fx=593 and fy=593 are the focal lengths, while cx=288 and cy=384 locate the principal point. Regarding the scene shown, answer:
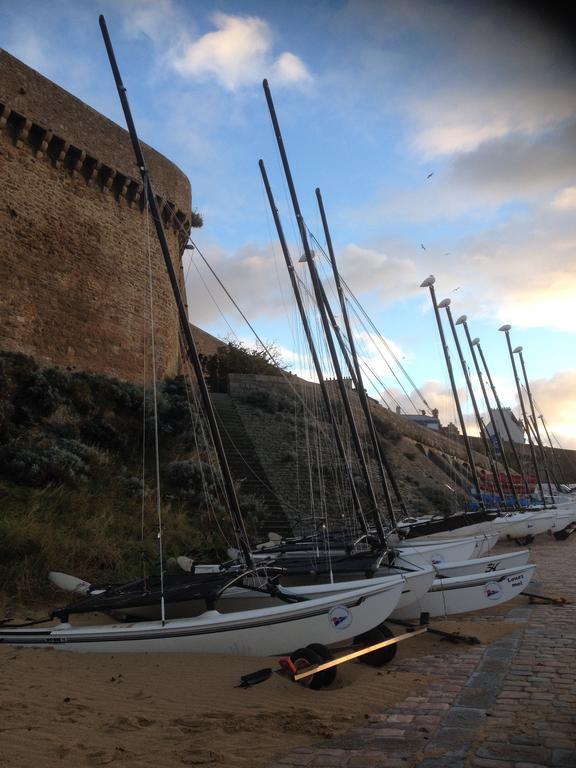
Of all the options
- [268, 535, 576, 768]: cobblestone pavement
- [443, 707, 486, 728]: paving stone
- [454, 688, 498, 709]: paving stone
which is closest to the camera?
[268, 535, 576, 768]: cobblestone pavement

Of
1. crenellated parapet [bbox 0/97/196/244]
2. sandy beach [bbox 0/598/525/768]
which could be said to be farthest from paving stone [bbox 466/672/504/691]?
crenellated parapet [bbox 0/97/196/244]

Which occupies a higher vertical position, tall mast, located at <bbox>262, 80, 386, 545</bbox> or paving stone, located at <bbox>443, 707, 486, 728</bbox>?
tall mast, located at <bbox>262, 80, 386, 545</bbox>

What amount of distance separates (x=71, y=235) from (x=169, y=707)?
15289mm

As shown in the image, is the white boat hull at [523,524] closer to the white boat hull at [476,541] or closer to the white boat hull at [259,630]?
the white boat hull at [476,541]

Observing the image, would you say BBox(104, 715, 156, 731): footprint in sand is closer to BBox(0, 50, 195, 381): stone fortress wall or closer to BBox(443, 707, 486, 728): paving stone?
BBox(443, 707, 486, 728): paving stone

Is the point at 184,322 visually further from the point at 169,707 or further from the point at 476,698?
the point at 476,698

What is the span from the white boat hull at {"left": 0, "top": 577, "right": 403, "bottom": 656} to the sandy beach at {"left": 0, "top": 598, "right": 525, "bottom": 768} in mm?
116

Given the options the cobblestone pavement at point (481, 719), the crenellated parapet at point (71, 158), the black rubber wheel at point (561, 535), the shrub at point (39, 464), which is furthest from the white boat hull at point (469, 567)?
the black rubber wheel at point (561, 535)

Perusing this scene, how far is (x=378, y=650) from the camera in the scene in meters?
5.67

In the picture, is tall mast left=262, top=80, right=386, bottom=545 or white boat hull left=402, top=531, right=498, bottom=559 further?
white boat hull left=402, top=531, right=498, bottom=559

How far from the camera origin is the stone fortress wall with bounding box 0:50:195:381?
50.6 feet

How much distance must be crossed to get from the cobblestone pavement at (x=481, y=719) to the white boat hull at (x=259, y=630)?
0.63 metres

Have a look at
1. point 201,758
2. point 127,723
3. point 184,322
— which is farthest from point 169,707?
point 184,322

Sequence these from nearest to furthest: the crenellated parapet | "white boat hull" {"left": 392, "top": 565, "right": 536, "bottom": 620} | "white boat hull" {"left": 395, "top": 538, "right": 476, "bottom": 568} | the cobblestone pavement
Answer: the cobblestone pavement < "white boat hull" {"left": 392, "top": 565, "right": 536, "bottom": 620} < "white boat hull" {"left": 395, "top": 538, "right": 476, "bottom": 568} < the crenellated parapet
